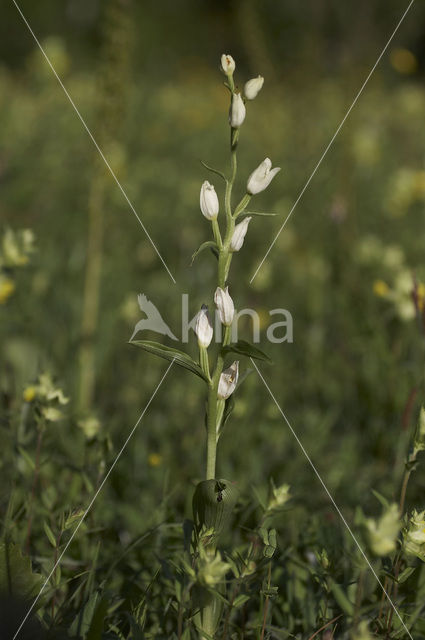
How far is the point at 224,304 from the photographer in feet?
2.16

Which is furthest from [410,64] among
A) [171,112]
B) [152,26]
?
[152,26]

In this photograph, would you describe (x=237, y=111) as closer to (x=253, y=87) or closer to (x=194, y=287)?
(x=253, y=87)

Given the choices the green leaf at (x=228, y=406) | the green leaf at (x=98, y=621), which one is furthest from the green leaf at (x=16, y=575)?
the green leaf at (x=228, y=406)

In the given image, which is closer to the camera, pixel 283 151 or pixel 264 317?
pixel 264 317

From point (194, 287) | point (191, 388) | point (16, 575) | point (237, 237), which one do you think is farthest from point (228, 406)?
point (194, 287)

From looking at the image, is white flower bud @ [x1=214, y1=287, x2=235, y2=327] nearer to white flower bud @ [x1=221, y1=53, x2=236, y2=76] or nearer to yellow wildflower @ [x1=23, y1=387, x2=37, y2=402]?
white flower bud @ [x1=221, y1=53, x2=236, y2=76]

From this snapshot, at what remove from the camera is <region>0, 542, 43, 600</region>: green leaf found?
2.23 feet

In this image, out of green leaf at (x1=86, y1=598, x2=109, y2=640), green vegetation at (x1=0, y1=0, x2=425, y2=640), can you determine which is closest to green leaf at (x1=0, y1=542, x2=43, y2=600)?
green vegetation at (x1=0, y1=0, x2=425, y2=640)

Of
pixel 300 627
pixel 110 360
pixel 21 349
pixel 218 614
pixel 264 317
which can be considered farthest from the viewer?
pixel 264 317

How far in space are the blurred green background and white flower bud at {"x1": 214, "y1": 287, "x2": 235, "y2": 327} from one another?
0.29m

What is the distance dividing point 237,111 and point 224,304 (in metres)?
0.20

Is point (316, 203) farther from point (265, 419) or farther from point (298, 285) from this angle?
point (265, 419)

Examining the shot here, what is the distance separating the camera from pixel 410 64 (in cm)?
268

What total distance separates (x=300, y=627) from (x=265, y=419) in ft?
2.00
